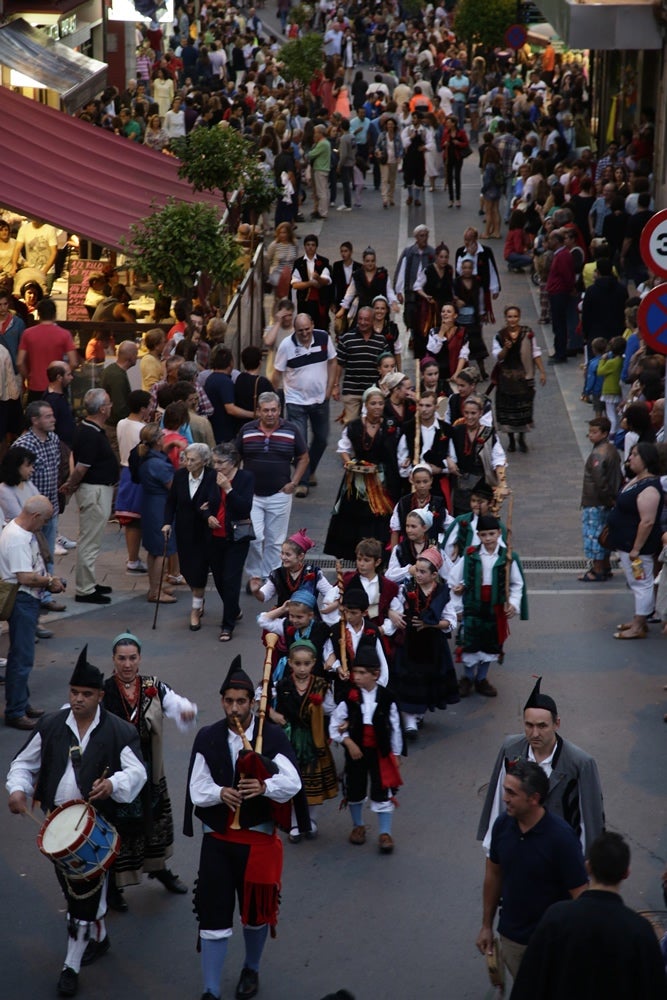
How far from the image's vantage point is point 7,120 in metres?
21.1

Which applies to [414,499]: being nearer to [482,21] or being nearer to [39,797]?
[39,797]

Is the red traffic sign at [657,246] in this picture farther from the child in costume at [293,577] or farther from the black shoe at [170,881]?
the black shoe at [170,881]

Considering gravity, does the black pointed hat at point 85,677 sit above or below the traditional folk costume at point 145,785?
above

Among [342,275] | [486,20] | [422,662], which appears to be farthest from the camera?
[486,20]

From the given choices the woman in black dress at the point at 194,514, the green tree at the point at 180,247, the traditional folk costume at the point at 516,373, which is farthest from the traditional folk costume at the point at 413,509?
the green tree at the point at 180,247

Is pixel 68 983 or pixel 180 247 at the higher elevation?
pixel 180 247

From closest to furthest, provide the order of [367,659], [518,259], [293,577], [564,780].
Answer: [564,780] → [367,659] → [293,577] → [518,259]

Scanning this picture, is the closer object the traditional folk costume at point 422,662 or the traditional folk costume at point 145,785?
the traditional folk costume at point 145,785

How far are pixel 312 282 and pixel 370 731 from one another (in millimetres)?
10464

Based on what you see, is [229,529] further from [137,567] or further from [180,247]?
[180,247]

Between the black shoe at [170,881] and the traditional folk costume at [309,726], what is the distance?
68cm

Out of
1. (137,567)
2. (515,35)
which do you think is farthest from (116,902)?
(515,35)

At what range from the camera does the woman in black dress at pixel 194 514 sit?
12094 mm

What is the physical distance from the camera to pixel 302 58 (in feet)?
116
